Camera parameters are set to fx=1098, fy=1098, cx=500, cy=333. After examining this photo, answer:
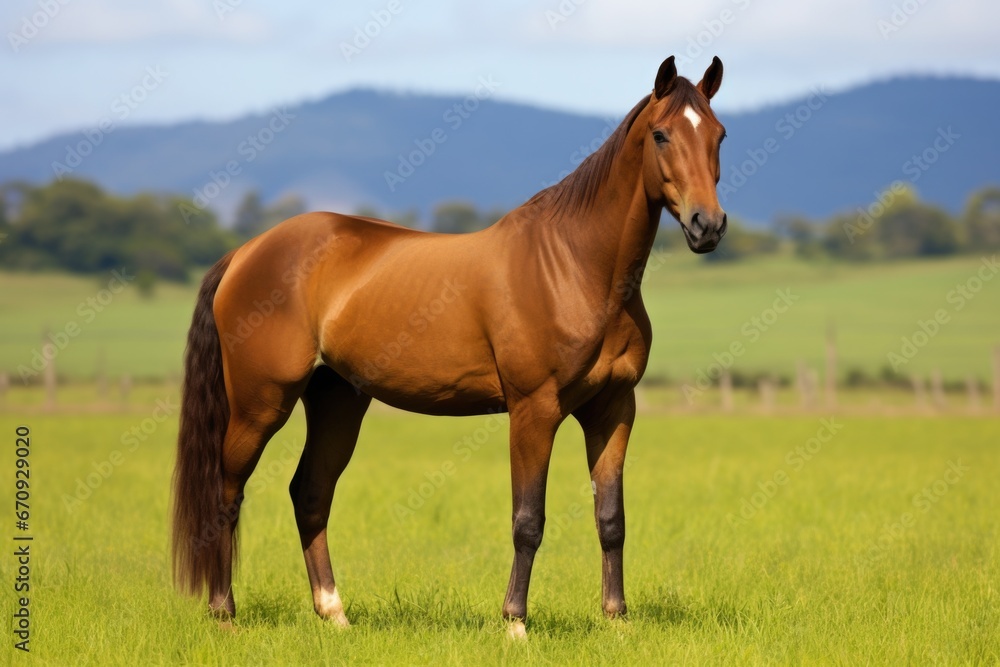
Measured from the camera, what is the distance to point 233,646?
5.94 meters

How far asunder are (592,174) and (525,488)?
1782mm

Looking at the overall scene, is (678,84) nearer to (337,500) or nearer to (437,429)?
(337,500)

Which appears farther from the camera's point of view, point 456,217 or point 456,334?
point 456,217

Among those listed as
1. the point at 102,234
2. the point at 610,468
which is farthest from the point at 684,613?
the point at 102,234

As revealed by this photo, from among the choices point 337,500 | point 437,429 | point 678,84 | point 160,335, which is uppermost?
point 678,84

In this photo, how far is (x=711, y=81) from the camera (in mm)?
5879

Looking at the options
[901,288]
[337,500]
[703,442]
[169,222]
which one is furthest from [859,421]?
[169,222]

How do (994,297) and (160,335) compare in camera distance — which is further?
(994,297)

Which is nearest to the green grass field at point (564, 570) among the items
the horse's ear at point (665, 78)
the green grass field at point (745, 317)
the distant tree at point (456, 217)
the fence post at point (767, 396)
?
the horse's ear at point (665, 78)

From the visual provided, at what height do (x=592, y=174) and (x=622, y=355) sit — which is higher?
(x=592, y=174)

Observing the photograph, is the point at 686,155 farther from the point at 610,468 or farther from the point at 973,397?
the point at 973,397

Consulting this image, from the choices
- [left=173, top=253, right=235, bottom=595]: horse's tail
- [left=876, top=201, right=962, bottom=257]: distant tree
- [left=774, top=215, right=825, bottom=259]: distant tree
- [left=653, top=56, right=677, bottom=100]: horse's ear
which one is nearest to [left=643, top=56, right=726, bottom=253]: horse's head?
[left=653, top=56, right=677, bottom=100]: horse's ear

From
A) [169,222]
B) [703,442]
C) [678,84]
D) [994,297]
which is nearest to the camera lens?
[678,84]

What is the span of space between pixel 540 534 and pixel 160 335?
75025 millimetres
